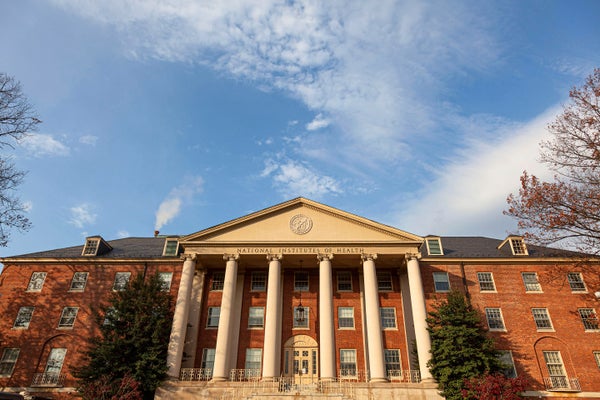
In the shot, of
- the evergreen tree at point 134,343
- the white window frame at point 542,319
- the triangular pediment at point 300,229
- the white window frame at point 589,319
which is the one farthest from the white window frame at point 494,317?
the evergreen tree at point 134,343

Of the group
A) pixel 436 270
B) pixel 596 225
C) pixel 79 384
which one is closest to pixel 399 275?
pixel 436 270

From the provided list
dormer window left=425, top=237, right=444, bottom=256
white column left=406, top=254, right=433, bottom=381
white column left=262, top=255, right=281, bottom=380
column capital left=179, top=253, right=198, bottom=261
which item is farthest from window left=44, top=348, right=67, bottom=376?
dormer window left=425, top=237, right=444, bottom=256

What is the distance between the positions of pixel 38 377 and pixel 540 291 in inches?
1634

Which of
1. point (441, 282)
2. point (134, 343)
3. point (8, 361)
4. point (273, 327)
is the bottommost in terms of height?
point (8, 361)

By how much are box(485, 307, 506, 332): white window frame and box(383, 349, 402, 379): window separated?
26.2 ft

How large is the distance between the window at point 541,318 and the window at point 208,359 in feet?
86.9

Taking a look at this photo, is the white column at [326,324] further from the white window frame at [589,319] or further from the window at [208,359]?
the white window frame at [589,319]

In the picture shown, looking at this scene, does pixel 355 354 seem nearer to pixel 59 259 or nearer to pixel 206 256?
pixel 206 256

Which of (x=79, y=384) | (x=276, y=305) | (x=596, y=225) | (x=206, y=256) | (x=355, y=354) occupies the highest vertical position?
(x=206, y=256)

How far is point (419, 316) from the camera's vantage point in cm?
3064

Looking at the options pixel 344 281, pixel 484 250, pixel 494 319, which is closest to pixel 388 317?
pixel 344 281

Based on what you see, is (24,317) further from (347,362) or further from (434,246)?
(434,246)

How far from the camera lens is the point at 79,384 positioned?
27828 millimetres

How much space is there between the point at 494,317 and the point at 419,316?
792 centimetres
